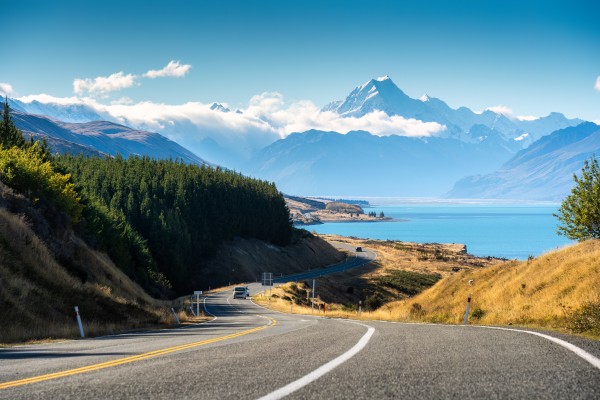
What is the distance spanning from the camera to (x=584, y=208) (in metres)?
41.7

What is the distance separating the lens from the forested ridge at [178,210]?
95.1 metres

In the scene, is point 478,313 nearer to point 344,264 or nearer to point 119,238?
point 119,238

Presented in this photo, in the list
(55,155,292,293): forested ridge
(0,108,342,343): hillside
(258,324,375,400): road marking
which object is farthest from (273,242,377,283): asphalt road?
(258,324,375,400): road marking

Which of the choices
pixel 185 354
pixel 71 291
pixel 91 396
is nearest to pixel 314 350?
pixel 185 354

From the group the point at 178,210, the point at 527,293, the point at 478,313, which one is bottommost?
the point at 478,313

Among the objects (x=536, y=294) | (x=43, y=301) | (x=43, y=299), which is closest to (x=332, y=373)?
(x=43, y=301)

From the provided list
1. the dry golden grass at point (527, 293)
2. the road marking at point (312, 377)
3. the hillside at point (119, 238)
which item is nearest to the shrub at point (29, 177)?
the hillside at point (119, 238)

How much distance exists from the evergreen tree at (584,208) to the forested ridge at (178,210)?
166ft

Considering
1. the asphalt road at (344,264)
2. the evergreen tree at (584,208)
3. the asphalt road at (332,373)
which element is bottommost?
the asphalt road at (344,264)

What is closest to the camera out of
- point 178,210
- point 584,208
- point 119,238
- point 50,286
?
point 50,286

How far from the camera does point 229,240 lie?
11938 cm

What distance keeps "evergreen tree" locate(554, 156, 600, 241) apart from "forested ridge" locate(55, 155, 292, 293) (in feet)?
166

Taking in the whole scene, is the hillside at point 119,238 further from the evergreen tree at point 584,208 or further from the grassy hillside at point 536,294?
the evergreen tree at point 584,208

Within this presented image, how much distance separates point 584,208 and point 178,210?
258 feet
